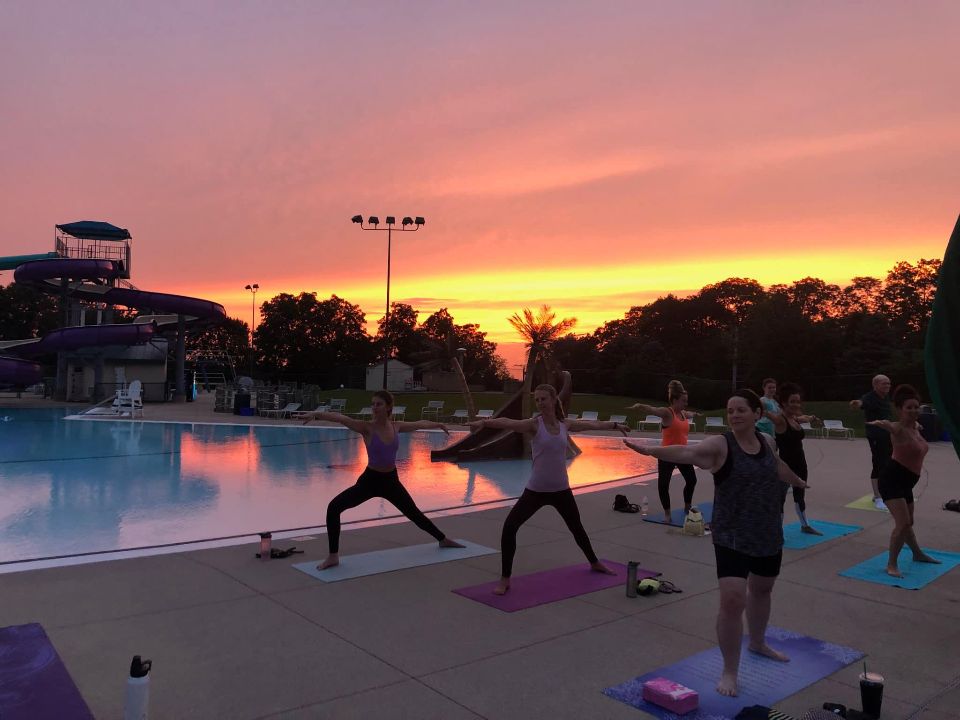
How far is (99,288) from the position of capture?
140ft

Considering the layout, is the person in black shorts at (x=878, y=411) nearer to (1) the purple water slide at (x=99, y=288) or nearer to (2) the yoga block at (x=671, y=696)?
(2) the yoga block at (x=671, y=696)

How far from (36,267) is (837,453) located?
41.8 meters

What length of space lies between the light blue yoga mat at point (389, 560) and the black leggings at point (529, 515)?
1.32 meters

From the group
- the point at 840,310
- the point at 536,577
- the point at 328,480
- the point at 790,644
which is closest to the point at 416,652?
the point at 536,577

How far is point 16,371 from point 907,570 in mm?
40974

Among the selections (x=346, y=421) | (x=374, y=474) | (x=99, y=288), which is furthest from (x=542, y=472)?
(x=99, y=288)

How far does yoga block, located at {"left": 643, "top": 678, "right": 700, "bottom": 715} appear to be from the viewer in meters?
4.06

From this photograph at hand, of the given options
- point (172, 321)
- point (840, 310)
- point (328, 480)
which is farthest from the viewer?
point (840, 310)

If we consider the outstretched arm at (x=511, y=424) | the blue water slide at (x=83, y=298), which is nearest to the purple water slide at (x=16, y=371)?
the blue water slide at (x=83, y=298)

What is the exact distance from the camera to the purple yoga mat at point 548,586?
6.15m

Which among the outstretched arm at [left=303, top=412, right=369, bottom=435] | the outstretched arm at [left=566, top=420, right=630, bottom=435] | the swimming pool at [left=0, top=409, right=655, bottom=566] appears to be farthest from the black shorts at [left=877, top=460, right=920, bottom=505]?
the swimming pool at [left=0, top=409, right=655, bottom=566]

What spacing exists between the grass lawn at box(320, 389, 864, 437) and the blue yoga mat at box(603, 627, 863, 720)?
85.0 feet

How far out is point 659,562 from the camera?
25.1 feet

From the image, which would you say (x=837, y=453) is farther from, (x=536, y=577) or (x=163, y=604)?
(x=163, y=604)
